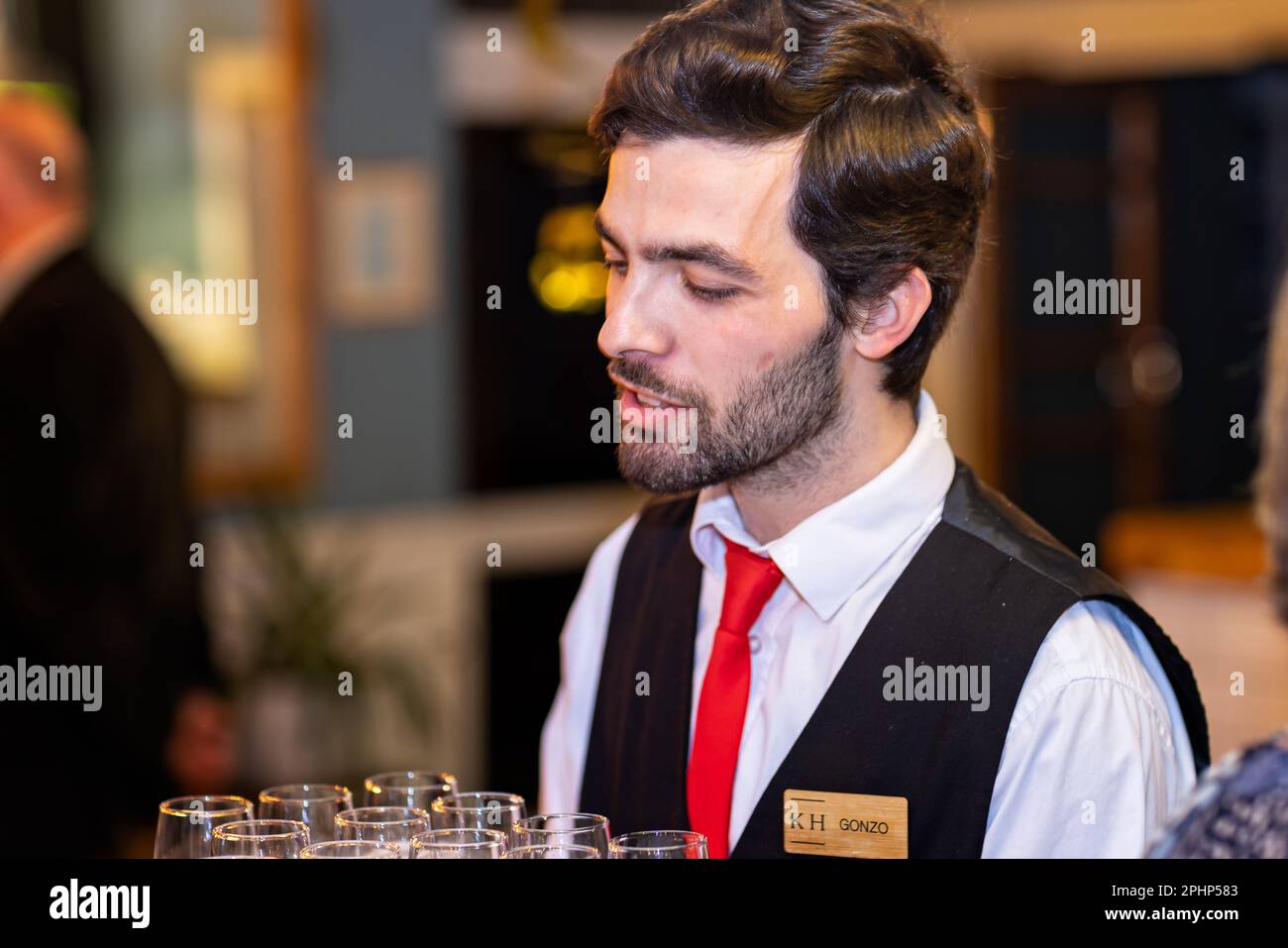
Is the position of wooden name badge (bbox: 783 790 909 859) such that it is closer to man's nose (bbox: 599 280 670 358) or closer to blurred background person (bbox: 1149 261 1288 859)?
blurred background person (bbox: 1149 261 1288 859)

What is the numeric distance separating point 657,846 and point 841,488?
0.49 metres

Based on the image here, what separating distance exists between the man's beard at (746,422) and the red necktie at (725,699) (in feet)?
0.41

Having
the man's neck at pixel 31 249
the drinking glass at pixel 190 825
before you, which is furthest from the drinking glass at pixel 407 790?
the man's neck at pixel 31 249

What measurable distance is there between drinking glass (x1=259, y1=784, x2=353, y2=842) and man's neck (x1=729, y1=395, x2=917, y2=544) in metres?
0.52

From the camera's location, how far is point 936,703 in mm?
1541

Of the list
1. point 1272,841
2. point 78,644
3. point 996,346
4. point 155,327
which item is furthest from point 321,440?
point 1272,841

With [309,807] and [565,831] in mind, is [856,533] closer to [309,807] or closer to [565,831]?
[565,831]

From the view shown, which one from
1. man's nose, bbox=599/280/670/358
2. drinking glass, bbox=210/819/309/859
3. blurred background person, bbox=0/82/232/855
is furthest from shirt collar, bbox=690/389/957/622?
blurred background person, bbox=0/82/232/855

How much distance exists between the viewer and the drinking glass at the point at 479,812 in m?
1.46

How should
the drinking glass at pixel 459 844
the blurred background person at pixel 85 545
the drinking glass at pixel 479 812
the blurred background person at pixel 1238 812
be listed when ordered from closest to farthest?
1. the blurred background person at pixel 1238 812
2. the drinking glass at pixel 459 844
3. the drinking glass at pixel 479 812
4. the blurred background person at pixel 85 545

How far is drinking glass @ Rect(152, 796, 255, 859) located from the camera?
1.41 meters

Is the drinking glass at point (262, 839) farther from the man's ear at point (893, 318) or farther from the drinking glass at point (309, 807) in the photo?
the man's ear at point (893, 318)

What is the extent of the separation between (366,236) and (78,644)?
2245mm

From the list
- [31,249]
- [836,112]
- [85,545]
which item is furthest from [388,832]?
[31,249]
